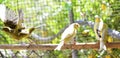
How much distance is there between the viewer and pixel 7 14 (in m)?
0.85

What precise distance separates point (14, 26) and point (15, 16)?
0.03 m

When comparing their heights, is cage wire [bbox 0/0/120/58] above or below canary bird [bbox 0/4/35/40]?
below

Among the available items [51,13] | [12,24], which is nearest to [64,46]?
[12,24]

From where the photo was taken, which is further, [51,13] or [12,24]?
[51,13]

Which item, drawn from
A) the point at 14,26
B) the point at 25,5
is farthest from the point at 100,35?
the point at 25,5

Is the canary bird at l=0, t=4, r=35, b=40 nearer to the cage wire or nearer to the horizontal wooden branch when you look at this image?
the horizontal wooden branch

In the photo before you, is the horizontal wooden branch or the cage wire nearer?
the horizontal wooden branch

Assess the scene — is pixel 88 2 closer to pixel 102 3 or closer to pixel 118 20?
pixel 102 3

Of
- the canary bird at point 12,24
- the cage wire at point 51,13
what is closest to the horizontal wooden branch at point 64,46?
the canary bird at point 12,24

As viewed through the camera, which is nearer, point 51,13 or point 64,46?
point 64,46

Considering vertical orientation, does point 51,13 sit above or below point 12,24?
below

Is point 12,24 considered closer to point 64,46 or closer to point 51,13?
point 64,46

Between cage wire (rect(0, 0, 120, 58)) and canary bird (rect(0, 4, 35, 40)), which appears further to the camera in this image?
cage wire (rect(0, 0, 120, 58))

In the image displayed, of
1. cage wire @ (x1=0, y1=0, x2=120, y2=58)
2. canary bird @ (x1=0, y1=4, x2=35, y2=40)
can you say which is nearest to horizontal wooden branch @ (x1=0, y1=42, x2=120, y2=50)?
canary bird @ (x1=0, y1=4, x2=35, y2=40)
